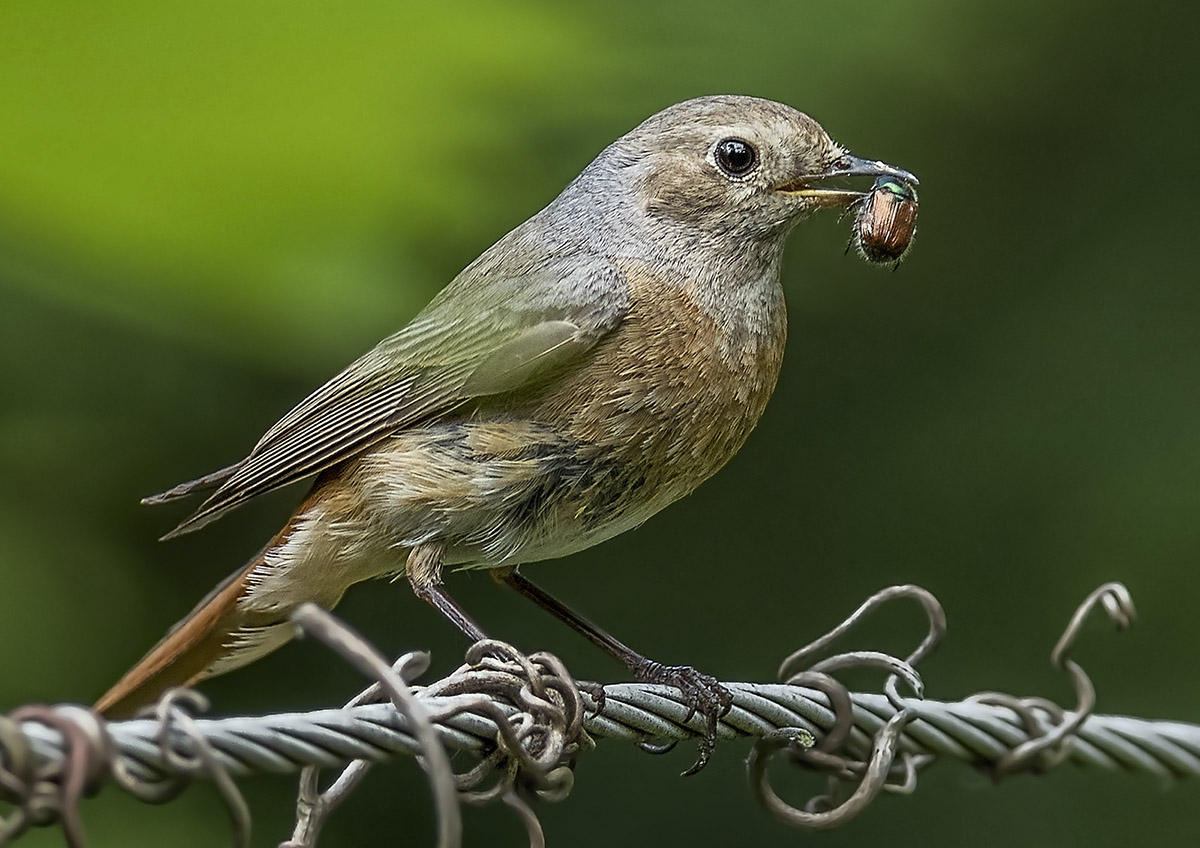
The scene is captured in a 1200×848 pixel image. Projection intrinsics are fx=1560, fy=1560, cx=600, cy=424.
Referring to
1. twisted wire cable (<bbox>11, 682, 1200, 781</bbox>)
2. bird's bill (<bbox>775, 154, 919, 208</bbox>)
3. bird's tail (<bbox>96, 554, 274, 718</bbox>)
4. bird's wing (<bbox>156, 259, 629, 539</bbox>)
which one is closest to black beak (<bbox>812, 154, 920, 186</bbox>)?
bird's bill (<bbox>775, 154, 919, 208</bbox>)

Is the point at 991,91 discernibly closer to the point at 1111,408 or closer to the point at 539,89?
the point at 1111,408

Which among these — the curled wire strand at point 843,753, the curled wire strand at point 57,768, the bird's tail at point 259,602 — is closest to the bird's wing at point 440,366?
the bird's tail at point 259,602

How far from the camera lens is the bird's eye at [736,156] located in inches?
146

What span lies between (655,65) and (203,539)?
1.99m

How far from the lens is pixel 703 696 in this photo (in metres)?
3.23

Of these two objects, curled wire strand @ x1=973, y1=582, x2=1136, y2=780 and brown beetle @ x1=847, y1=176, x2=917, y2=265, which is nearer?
curled wire strand @ x1=973, y1=582, x2=1136, y2=780

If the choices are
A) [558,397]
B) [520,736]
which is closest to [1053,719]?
[520,736]

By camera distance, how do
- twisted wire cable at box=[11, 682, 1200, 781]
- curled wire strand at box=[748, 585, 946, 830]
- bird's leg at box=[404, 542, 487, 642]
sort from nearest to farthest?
1. twisted wire cable at box=[11, 682, 1200, 781]
2. curled wire strand at box=[748, 585, 946, 830]
3. bird's leg at box=[404, 542, 487, 642]

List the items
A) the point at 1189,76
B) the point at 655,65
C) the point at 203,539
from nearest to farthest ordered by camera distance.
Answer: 1. the point at 655,65
2. the point at 203,539
3. the point at 1189,76

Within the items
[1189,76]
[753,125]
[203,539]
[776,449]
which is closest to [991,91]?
[1189,76]

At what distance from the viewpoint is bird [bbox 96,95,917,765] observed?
10.9 feet

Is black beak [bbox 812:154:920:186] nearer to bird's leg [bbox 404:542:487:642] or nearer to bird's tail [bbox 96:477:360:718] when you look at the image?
bird's leg [bbox 404:542:487:642]

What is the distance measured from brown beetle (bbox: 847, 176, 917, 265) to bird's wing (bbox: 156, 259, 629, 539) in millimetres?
609

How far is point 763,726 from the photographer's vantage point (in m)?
2.79
